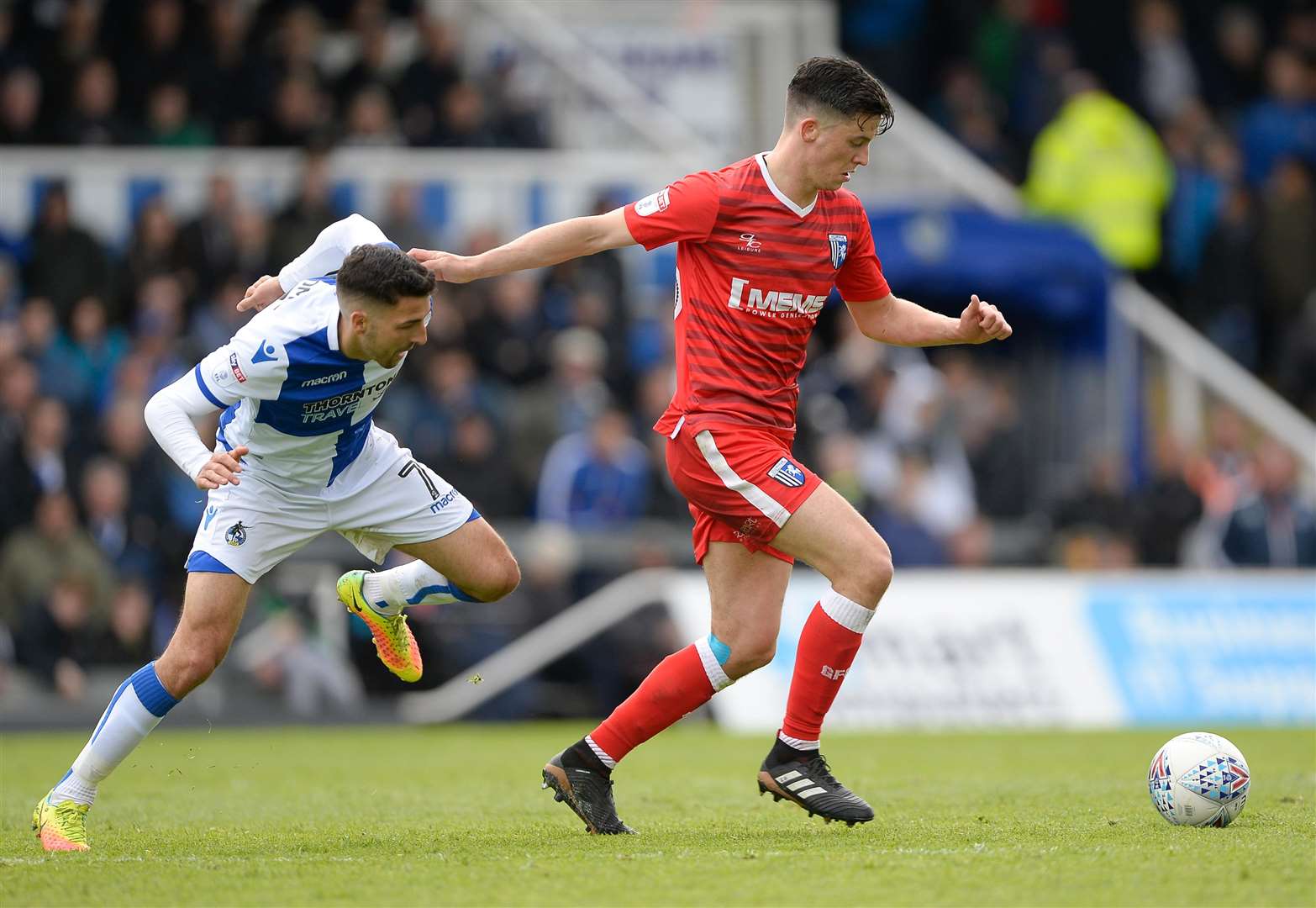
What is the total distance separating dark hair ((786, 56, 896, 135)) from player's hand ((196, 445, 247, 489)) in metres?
2.49

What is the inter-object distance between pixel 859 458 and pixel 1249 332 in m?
5.72

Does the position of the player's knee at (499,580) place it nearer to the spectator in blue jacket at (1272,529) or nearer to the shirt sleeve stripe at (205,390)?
the shirt sleeve stripe at (205,390)

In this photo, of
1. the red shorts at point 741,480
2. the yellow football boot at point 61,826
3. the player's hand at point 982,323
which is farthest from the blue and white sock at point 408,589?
the player's hand at point 982,323

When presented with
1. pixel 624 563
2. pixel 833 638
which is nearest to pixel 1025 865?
pixel 833 638

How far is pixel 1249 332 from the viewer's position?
19781mm

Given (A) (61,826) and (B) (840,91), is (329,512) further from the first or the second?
(B) (840,91)

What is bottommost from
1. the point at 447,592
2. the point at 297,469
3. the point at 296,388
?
the point at 447,592

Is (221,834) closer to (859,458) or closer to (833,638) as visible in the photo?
(833,638)

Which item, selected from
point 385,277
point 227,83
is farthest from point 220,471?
point 227,83

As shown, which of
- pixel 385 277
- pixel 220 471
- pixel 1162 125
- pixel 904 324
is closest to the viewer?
pixel 220 471

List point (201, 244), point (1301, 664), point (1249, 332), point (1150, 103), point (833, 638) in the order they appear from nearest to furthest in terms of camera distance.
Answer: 1. point (833, 638)
2. point (1301, 664)
3. point (201, 244)
4. point (1249, 332)
5. point (1150, 103)

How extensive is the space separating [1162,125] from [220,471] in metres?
16.8

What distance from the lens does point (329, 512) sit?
25.1 feet

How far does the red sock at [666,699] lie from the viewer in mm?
7410
